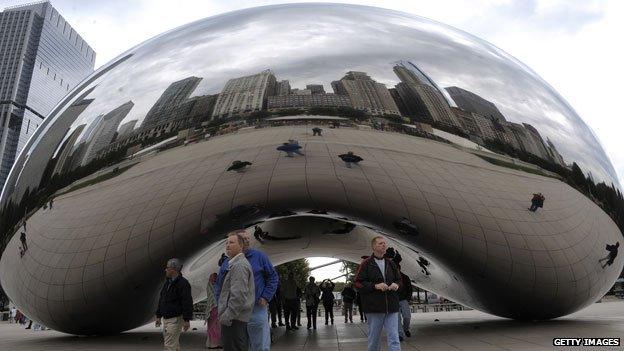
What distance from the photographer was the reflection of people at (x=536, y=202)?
5.89 m

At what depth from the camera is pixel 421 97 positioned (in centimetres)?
545

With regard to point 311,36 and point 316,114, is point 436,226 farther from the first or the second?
point 311,36

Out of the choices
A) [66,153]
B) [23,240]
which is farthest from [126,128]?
[23,240]

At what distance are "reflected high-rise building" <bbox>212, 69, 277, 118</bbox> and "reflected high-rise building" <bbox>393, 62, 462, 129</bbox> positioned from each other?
1443 millimetres

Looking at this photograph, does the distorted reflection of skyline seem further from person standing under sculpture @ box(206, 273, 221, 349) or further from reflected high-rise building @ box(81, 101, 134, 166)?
person standing under sculpture @ box(206, 273, 221, 349)

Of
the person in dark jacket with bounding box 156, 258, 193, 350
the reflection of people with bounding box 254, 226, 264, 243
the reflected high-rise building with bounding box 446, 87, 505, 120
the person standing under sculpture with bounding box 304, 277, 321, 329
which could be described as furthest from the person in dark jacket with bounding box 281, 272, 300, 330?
the reflected high-rise building with bounding box 446, 87, 505, 120

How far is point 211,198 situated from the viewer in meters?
5.78

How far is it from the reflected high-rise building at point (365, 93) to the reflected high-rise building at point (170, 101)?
1.61 metres

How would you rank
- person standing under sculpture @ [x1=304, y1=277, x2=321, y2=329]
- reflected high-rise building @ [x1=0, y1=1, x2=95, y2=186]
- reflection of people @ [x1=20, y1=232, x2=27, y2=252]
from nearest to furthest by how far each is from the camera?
reflection of people @ [x1=20, y1=232, x2=27, y2=252] → person standing under sculpture @ [x1=304, y1=277, x2=321, y2=329] → reflected high-rise building @ [x1=0, y1=1, x2=95, y2=186]

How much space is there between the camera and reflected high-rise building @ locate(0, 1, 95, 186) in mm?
139500

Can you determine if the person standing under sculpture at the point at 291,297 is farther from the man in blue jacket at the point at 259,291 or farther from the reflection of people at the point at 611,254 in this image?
the man in blue jacket at the point at 259,291

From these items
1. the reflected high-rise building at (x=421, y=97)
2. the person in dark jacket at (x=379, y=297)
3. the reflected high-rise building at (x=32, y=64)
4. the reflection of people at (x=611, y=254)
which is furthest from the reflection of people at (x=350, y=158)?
the reflected high-rise building at (x=32, y=64)

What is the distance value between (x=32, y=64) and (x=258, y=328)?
561 ft

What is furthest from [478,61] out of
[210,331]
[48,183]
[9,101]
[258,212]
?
[9,101]
